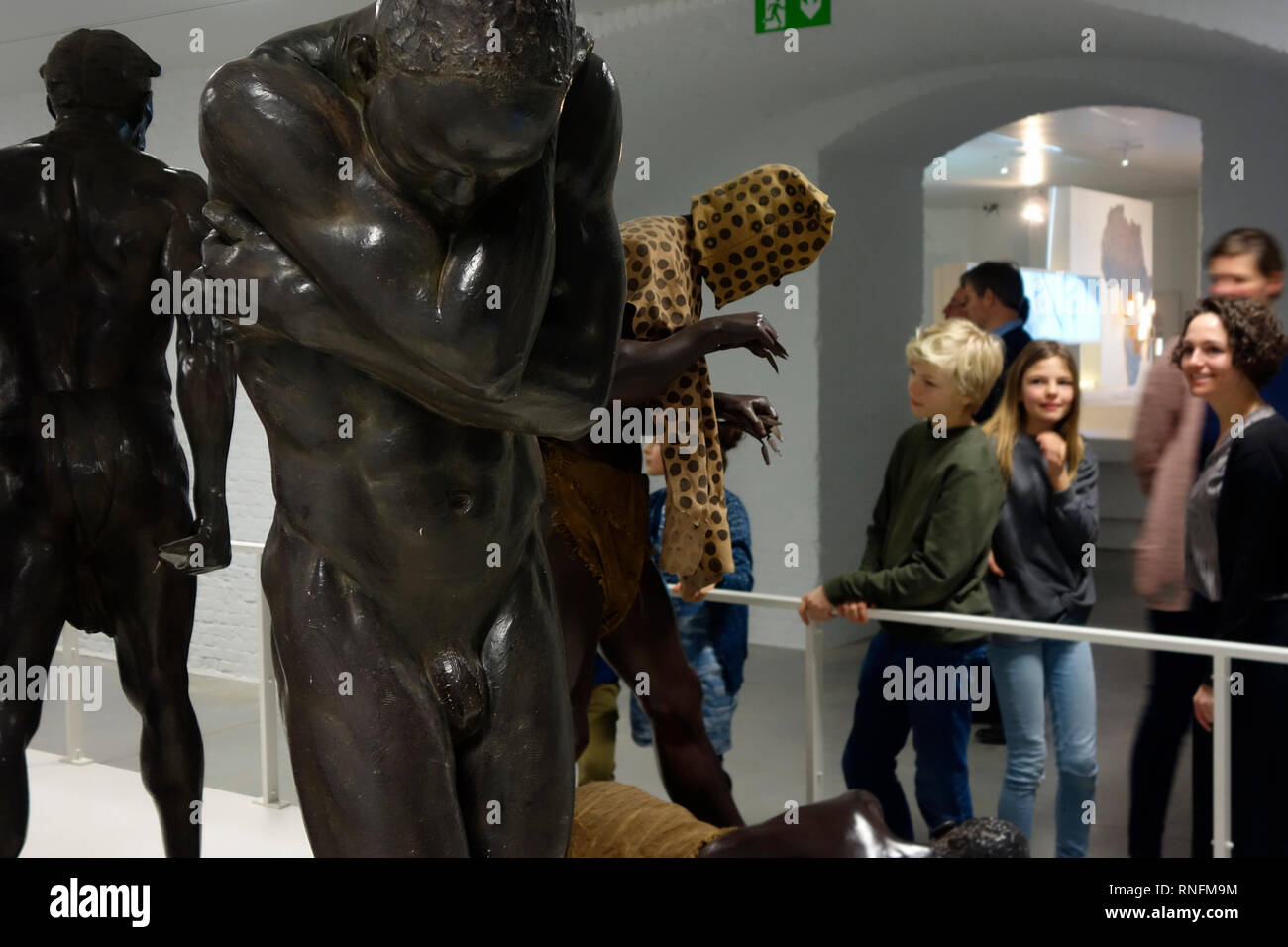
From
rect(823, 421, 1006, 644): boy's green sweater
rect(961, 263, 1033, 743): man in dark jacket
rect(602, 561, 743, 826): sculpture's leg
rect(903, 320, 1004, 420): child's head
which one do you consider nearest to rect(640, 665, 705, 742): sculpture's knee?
rect(602, 561, 743, 826): sculpture's leg

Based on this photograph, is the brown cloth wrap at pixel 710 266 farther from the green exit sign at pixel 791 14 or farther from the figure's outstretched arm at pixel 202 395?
the green exit sign at pixel 791 14

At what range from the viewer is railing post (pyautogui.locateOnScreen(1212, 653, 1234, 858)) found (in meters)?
2.95

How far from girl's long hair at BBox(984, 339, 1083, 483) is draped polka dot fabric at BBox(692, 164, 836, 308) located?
4.09ft

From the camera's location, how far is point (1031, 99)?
7191 millimetres

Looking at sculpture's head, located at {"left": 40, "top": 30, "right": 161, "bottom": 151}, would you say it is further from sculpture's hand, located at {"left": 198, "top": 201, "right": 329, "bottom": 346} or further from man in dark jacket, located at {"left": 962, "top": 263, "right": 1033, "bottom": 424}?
man in dark jacket, located at {"left": 962, "top": 263, "right": 1033, "bottom": 424}

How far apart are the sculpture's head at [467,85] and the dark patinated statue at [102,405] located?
1250 mm

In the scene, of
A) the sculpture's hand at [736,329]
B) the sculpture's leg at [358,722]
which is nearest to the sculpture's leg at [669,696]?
the sculpture's hand at [736,329]

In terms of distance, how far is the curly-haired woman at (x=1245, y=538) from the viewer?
10.6ft

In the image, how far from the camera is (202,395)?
108 inches

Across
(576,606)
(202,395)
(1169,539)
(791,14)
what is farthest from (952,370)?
(791,14)

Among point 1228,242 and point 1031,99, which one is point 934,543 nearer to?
point 1228,242

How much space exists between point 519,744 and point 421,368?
0.56 metres

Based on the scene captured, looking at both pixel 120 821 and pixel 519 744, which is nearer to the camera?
pixel 519 744

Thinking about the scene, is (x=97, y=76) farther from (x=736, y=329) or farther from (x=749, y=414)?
(x=749, y=414)
